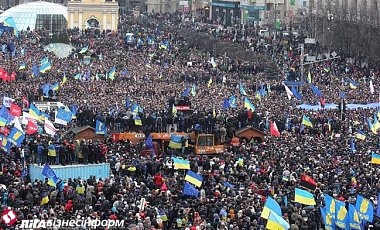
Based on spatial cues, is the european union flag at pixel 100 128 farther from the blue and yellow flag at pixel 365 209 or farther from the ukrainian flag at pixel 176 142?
the blue and yellow flag at pixel 365 209

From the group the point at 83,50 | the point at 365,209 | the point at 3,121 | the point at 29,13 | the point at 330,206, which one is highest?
the point at 29,13

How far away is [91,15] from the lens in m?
85.5

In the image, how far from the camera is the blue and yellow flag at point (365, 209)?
24.4 metres

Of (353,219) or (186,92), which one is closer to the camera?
(353,219)

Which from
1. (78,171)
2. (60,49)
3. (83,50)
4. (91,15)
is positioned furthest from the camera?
(91,15)

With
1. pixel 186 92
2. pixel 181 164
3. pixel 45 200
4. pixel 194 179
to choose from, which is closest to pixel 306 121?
pixel 181 164

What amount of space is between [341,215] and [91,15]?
63.3 meters

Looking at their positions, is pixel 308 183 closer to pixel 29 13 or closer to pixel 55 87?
pixel 55 87

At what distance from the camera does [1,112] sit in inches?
1449

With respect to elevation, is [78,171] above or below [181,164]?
below

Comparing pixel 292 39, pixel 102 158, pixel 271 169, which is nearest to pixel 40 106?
pixel 102 158

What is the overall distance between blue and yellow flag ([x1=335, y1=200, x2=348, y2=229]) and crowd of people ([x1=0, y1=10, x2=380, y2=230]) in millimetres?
1006

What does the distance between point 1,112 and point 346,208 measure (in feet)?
52.3

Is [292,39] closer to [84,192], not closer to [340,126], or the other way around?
[340,126]
